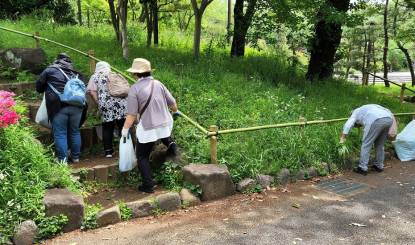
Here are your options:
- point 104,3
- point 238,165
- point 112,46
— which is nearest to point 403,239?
point 238,165

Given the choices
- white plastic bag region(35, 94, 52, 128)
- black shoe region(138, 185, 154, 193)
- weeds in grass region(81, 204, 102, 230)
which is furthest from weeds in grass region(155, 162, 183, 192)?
white plastic bag region(35, 94, 52, 128)

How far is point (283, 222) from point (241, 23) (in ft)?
29.2

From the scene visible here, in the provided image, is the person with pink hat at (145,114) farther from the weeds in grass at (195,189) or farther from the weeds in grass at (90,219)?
the weeds in grass at (90,219)

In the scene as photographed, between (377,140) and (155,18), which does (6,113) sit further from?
(155,18)

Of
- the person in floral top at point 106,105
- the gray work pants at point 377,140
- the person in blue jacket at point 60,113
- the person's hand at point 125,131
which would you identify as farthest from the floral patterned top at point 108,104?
the gray work pants at point 377,140

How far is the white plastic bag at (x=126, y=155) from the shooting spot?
6.00 metres

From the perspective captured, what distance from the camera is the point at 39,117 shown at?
6.68 metres

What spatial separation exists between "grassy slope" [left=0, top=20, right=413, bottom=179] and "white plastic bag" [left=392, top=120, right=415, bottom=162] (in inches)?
41.8

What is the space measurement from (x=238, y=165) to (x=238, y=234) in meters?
1.78

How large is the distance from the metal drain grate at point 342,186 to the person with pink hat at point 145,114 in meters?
2.77

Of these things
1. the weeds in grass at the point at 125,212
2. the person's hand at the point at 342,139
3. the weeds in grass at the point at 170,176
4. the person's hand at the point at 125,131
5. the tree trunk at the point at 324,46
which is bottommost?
the weeds in grass at the point at 125,212

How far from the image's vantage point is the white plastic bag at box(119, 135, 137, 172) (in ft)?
19.7

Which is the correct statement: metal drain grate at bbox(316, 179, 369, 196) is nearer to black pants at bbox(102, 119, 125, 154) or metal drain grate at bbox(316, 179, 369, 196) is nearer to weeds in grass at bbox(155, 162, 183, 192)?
weeds in grass at bbox(155, 162, 183, 192)

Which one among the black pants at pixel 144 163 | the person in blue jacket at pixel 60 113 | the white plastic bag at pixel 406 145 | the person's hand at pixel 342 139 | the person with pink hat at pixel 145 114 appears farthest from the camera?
the white plastic bag at pixel 406 145
